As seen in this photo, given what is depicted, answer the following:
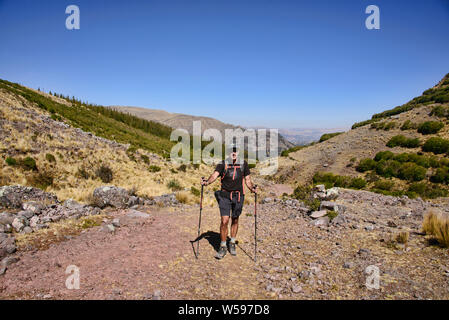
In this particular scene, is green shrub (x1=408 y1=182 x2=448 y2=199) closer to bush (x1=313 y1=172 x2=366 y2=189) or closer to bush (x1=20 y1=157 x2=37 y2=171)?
bush (x1=313 y1=172 x2=366 y2=189)

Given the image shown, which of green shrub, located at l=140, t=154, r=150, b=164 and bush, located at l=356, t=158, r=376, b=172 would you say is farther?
green shrub, located at l=140, t=154, r=150, b=164

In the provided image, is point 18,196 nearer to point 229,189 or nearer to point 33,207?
point 33,207

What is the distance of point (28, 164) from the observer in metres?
12.4

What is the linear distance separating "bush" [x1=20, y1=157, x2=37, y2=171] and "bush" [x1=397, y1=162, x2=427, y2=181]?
85.8 ft

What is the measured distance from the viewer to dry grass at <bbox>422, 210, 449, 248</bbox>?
558 centimetres

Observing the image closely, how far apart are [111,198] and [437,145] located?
1073 inches

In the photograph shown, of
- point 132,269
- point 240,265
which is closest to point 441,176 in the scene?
point 240,265

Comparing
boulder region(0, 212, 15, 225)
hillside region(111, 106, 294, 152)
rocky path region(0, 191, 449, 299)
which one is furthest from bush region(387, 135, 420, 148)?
hillside region(111, 106, 294, 152)

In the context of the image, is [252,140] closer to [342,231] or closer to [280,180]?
[280,180]

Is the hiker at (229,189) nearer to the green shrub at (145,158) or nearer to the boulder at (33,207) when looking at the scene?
the boulder at (33,207)

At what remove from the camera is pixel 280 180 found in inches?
1152

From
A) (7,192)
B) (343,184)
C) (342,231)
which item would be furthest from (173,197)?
(343,184)

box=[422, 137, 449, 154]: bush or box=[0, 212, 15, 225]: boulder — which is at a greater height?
box=[422, 137, 449, 154]: bush
